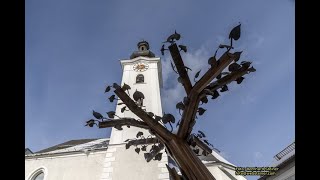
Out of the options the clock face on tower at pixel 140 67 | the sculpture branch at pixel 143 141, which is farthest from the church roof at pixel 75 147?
the sculpture branch at pixel 143 141

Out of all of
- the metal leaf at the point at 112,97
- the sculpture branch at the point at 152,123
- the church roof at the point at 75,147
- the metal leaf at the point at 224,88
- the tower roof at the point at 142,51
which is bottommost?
the sculpture branch at the point at 152,123

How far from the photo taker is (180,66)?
294cm

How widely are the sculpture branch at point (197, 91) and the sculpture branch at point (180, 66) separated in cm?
9

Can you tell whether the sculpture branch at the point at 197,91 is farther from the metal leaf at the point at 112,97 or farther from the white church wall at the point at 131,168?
the white church wall at the point at 131,168

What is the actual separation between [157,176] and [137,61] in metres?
11.2

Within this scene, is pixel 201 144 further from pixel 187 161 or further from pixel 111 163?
pixel 111 163

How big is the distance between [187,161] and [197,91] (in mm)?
632

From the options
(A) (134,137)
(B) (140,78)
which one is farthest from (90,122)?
(B) (140,78)

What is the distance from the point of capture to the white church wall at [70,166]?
57.8 feet

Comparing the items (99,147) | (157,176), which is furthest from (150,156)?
(99,147)
